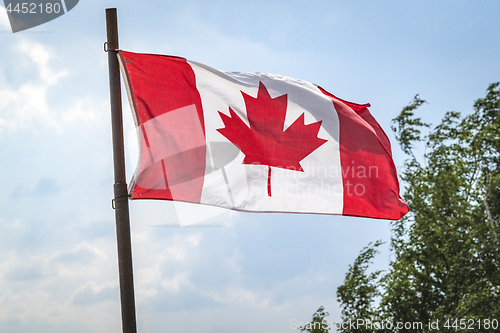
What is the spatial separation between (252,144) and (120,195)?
1.84 m

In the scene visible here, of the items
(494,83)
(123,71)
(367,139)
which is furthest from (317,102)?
(494,83)

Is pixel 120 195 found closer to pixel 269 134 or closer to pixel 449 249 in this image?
pixel 269 134

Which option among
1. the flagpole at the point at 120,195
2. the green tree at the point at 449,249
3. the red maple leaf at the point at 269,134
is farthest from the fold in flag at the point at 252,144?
the green tree at the point at 449,249

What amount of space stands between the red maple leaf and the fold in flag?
0.01 metres

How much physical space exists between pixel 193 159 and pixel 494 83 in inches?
716

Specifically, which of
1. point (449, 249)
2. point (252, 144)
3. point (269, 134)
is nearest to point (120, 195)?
point (252, 144)

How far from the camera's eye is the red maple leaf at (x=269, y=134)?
5574mm

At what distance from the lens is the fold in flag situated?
4.91 meters

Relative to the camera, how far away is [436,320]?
15.7m

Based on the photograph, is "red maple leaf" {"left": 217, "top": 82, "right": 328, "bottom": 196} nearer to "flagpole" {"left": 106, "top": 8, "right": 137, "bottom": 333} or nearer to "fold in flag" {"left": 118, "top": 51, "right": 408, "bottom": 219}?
"fold in flag" {"left": 118, "top": 51, "right": 408, "bottom": 219}

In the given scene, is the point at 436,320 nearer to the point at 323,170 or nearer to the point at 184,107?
the point at 323,170

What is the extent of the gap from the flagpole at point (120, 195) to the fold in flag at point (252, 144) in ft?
0.43

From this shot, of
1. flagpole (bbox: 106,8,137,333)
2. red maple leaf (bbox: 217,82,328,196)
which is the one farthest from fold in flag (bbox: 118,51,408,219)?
flagpole (bbox: 106,8,137,333)

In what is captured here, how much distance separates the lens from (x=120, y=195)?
4.39 meters
